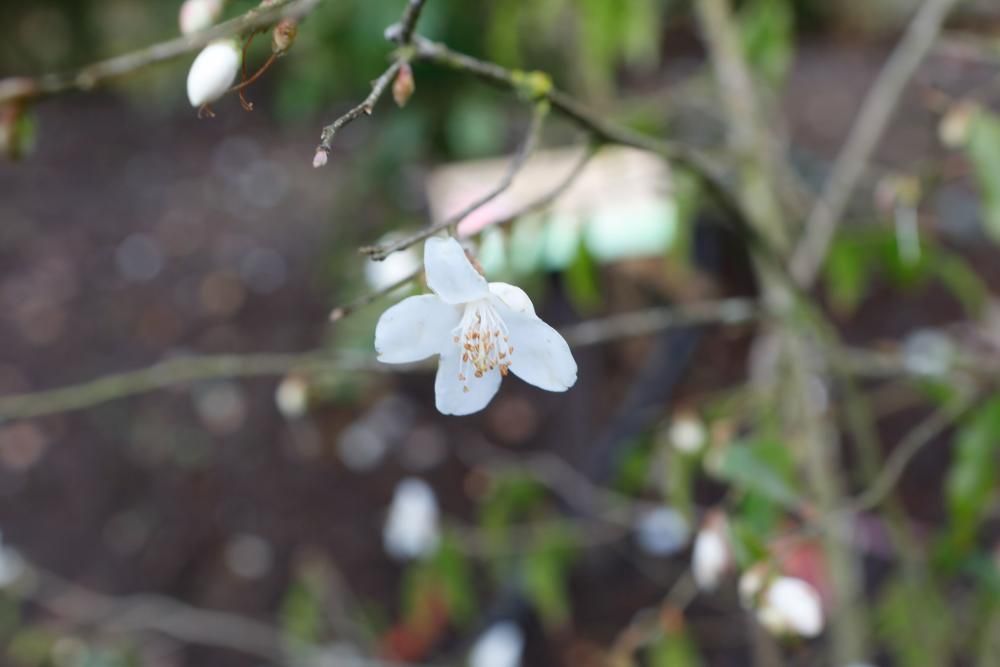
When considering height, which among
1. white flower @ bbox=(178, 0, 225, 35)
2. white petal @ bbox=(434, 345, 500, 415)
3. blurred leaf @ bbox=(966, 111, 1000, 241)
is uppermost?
white flower @ bbox=(178, 0, 225, 35)

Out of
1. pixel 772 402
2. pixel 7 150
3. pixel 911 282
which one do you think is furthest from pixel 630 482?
pixel 7 150

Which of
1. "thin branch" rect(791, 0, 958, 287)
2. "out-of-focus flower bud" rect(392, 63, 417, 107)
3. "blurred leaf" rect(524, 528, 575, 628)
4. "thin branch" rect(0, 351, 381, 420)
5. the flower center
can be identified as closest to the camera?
"out-of-focus flower bud" rect(392, 63, 417, 107)

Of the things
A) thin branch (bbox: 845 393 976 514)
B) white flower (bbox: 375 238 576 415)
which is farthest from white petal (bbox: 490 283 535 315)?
thin branch (bbox: 845 393 976 514)

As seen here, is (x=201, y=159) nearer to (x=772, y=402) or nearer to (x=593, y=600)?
(x=593, y=600)

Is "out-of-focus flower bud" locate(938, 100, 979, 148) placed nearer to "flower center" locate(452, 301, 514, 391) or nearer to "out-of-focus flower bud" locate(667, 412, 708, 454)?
"out-of-focus flower bud" locate(667, 412, 708, 454)

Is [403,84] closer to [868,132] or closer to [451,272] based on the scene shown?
[451,272]
